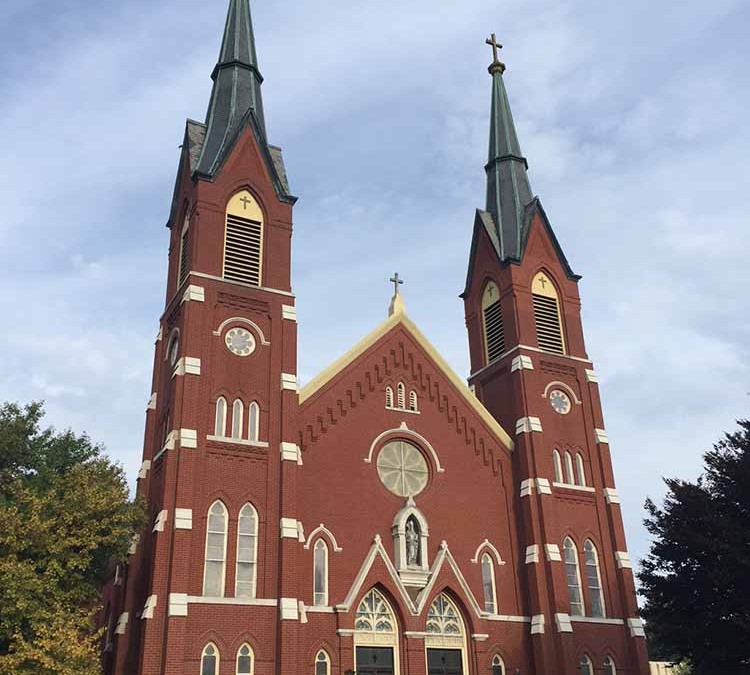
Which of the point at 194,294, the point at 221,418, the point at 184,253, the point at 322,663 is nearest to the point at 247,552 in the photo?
the point at 322,663

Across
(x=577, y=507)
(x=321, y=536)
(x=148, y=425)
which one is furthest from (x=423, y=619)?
(x=148, y=425)

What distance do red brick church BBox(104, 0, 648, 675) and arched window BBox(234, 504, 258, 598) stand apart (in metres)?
0.06

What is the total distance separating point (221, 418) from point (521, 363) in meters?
12.1

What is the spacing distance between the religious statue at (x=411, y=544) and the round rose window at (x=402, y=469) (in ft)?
3.70

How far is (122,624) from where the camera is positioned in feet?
80.2

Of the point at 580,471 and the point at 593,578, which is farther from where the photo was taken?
the point at 580,471

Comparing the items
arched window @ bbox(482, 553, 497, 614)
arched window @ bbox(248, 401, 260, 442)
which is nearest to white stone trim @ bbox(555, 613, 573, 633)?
arched window @ bbox(482, 553, 497, 614)

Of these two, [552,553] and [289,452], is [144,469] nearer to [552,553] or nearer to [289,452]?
[289,452]

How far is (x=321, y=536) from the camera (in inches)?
1030

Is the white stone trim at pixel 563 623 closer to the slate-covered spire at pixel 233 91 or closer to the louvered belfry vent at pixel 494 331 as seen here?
the louvered belfry vent at pixel 494 331

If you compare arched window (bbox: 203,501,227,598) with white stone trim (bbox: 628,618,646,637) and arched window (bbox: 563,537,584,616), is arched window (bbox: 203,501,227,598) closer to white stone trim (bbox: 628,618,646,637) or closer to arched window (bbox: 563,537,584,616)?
arched window (bbox: 563,537,584,616)

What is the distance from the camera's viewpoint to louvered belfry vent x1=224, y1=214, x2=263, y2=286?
93.7ft

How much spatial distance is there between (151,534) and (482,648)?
35.9 ft

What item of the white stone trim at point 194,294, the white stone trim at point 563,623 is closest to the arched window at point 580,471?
the white stone trim at point 563,623
